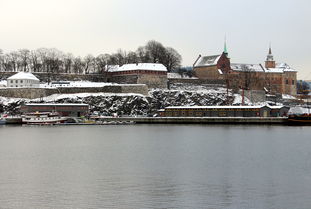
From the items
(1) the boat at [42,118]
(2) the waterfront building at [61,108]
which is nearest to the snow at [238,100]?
(2) the waterfront building at [61,108]

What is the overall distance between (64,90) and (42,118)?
1018 centimetres

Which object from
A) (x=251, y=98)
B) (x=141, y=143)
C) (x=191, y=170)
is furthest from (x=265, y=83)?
(x=191, y=170)

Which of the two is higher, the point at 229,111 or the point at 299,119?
the point at 229,111

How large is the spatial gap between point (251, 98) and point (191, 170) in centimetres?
6309

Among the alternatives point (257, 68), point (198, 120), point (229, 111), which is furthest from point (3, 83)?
point (257, 68)

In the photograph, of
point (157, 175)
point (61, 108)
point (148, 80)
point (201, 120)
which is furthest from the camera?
point (148, 80)

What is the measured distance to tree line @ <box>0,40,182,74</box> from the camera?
89.1 m

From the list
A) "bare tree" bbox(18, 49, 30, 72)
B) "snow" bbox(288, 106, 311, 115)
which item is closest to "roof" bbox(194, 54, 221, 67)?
"snow" bbox(288, 106, 311, 115)

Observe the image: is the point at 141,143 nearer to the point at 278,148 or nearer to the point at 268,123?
the point at 278,148

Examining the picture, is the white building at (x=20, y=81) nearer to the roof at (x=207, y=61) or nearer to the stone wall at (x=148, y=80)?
the stone wall at (x=148, y=80)

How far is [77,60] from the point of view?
92375 millimetres

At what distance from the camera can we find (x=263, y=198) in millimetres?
18047

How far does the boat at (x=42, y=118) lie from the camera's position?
6400 cm

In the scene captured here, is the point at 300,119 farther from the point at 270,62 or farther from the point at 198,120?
the point at 270,62
